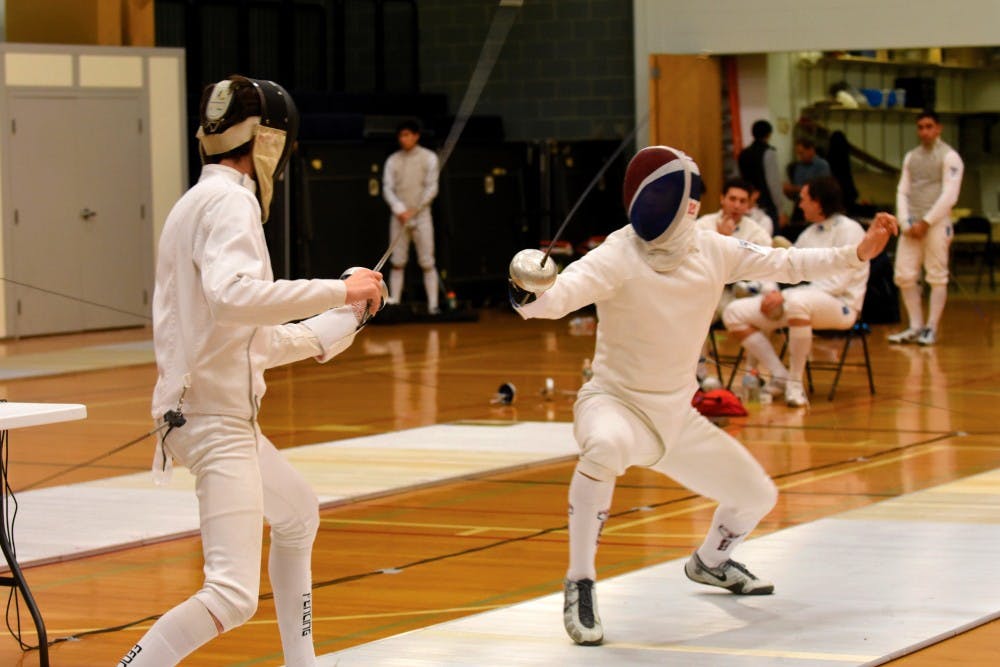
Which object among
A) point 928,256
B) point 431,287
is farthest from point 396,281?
point 928,256

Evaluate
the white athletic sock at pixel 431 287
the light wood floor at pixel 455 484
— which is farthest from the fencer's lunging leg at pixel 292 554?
the white athletic sock at pixel 431 287

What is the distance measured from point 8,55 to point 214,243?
34.2ft

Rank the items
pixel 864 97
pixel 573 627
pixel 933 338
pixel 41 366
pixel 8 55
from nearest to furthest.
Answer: pixel 573 627
pixel 41 366
pixel 933 338
pixel 8 55
pixel 864 97

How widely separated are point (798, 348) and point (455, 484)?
283cm

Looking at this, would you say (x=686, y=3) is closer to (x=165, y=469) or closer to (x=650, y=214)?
(x=650, y=214)

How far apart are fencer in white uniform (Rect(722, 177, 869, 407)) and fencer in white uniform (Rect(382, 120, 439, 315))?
4.78 metres

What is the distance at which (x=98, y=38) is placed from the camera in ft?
44.4

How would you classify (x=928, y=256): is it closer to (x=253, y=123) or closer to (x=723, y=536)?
(x=723, y=536)

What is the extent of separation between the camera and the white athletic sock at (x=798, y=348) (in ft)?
28.0

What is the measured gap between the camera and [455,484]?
251 inches

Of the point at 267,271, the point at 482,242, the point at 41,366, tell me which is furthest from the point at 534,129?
the point at 267,271

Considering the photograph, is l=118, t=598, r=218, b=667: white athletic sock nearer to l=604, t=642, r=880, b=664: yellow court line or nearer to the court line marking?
the court line marking

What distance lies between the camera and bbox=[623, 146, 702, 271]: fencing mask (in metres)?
4.10

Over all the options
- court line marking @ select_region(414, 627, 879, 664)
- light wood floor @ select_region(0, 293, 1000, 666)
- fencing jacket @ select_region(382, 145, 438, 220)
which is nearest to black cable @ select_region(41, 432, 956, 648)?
light wood floor @ select_region(0, 293, 1000, 666)
